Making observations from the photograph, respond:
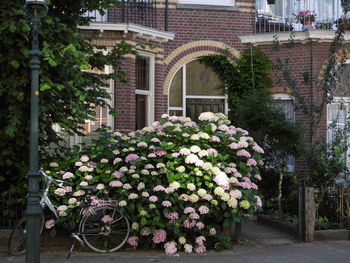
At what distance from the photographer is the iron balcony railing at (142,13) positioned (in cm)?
1382

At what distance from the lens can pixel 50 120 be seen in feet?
28.2

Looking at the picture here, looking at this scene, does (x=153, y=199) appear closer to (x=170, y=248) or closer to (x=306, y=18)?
(x=170, y=248)

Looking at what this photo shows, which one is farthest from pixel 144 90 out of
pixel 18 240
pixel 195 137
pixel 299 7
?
pixel 18 240

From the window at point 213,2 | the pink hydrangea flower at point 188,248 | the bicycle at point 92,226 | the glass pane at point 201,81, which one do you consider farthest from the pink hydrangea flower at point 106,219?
the window at point 213,2

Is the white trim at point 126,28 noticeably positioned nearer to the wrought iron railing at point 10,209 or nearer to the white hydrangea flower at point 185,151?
the wrought iron railing at point 10,209

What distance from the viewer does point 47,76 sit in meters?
8.03

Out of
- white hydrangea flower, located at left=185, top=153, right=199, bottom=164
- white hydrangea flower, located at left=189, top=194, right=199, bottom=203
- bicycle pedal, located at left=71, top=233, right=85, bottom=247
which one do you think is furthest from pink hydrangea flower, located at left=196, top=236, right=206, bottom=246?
bicycle pedal, located at left=71, top=233, right=85, bottom=247

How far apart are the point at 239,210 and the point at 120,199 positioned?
1900mm

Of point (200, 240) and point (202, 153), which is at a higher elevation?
point (202, 153)

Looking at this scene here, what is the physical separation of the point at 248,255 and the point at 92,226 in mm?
2460

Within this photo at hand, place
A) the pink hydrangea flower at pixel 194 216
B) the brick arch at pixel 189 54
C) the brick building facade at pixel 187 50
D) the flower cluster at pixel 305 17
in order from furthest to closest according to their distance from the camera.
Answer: the flower cluster at pixel 305 17
the brick arch at pixel 189 54
the brick building facade at pixel 187 50
the pink hydrangea flower at pixel 194 216

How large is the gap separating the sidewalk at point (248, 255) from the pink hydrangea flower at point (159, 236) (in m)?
0.23

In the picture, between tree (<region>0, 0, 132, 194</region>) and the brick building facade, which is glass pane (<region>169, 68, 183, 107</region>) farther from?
tree (<region>0, 0, 132, 194</region>)

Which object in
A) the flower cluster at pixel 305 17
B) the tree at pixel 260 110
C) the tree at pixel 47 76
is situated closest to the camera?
the tree at pixel 47 76
